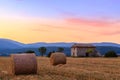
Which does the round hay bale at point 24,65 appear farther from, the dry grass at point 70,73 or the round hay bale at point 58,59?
the round hay bale at point 58,59

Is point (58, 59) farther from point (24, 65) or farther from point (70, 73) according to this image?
point (24, 65)

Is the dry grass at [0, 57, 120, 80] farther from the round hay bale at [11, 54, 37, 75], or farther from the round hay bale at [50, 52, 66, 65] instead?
the round hay bale at [50, 52, 66, 65]

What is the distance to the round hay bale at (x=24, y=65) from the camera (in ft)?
71.2

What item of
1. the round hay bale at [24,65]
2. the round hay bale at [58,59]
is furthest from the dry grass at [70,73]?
the round hay bale at [58,59]

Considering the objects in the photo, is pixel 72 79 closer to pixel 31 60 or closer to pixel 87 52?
pixel 31 60

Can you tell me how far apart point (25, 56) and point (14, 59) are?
0.88 metres

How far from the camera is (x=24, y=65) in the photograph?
21703 mm

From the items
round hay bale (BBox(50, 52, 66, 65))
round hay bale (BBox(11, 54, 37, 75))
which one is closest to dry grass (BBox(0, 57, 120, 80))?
round hay bale (BBox(11, 54, 37, 75))

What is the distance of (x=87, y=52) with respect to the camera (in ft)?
295

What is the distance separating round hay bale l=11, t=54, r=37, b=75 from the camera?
2169 cm

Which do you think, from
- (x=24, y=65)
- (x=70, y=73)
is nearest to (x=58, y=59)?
(x=70, y=73)

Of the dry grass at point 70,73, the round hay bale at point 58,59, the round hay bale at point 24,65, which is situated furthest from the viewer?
the round hay bale at point 58,59

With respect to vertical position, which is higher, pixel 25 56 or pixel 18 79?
pixel 25 56

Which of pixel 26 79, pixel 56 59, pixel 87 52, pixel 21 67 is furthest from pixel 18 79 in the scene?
pixel 87 52
